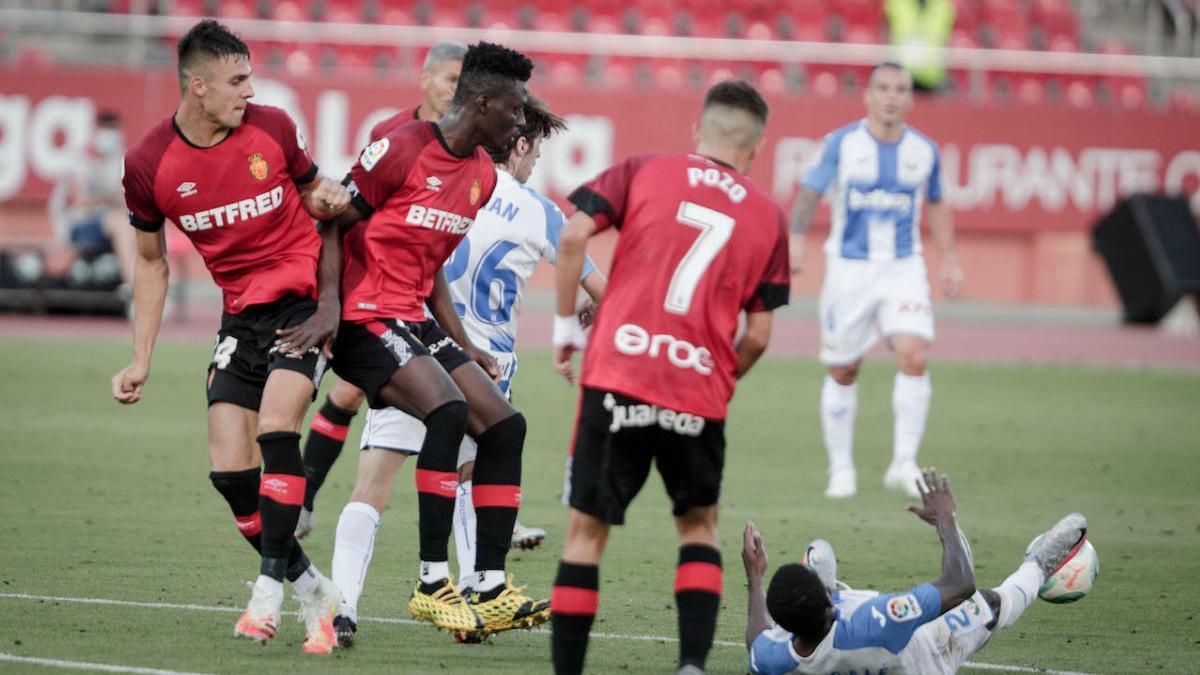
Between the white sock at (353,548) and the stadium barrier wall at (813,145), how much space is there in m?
16.3

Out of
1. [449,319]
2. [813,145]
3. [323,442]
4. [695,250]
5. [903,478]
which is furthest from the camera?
[813,145]

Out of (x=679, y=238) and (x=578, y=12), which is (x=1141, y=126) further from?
(x=679, y=238)

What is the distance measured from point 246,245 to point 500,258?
136 cm

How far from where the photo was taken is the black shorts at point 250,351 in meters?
6.26

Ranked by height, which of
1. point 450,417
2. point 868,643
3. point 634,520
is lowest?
point 634,520

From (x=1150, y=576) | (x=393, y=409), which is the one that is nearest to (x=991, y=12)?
(x=1150, y=576)

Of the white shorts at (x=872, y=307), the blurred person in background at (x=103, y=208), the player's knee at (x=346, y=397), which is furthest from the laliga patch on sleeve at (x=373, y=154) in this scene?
the blurred person in background at (x=103, y=208)

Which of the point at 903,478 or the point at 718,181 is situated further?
the point at 903,478

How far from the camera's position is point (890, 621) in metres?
5.57

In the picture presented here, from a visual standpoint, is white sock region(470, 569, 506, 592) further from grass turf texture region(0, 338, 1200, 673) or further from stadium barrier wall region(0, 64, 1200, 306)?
stadium barrier wall region(0, 64, 1200, 306)

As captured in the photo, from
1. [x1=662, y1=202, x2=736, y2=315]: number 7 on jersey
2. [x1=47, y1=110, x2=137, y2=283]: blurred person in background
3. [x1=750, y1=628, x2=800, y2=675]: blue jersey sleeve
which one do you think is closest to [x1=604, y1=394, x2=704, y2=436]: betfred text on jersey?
[x1=662, y1=202, x2=736, y2=315]: number 7 on jersey

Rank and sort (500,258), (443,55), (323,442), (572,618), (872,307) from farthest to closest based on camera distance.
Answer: (872,307) < (323,442) < (443,55) < (500,258) < (572,618)

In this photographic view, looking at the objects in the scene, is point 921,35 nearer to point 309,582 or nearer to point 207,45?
point 207,45

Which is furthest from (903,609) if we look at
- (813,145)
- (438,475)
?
(813,145)
